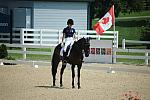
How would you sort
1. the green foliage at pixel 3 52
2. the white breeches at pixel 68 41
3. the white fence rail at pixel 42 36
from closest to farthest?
1. the white breeches at pixel 68 41
2. the green foliage at pixel 3 52
3. the white fence rail at pixel 42 36

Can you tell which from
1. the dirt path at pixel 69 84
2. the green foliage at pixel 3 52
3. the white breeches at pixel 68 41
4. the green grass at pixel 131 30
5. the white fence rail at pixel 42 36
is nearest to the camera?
the dirt path at pixel 69 84

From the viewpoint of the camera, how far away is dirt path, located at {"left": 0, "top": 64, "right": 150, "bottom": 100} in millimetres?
14624

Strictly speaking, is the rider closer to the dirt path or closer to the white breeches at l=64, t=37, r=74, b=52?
the white breeches at l=64, t=37, r=74, b=52

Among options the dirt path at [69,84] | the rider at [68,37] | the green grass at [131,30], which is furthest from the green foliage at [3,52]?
the green grass at [131,30]

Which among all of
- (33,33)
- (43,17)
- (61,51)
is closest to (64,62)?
(61,51)

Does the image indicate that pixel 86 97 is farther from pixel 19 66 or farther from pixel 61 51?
pixel 19 66

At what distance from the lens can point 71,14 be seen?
131 ft

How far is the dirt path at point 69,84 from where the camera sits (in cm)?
1462

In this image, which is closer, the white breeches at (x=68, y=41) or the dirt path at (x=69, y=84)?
the dirt path at (x=69, y=84)

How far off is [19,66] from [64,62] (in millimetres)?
7394

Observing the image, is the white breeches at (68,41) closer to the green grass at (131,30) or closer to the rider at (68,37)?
the rider at (68,37)

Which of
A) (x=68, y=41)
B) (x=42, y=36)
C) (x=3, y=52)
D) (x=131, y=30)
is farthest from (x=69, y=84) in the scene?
(x=131, y=30)

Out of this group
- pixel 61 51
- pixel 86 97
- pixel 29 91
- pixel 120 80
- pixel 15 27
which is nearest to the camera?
pixel 86 97

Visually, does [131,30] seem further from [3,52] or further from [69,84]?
[69,84]
